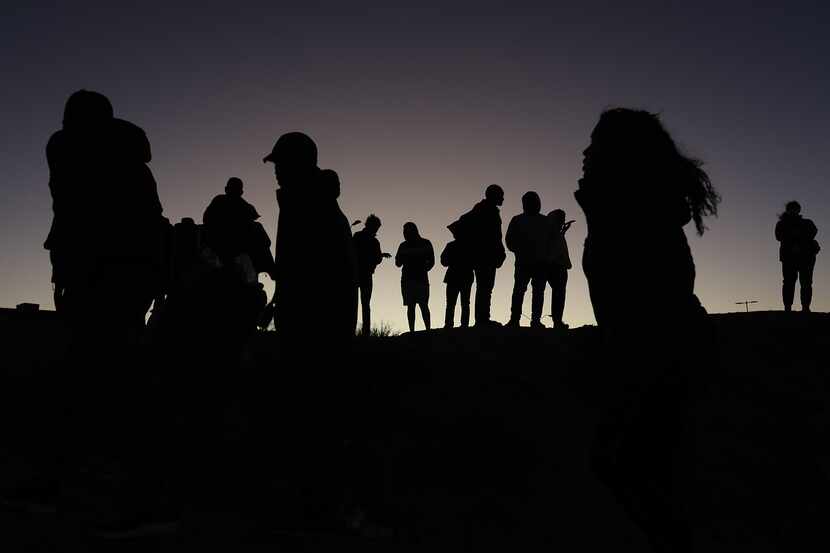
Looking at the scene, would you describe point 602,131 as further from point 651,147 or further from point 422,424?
point 422,424

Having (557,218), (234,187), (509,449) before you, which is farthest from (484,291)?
(509,449)

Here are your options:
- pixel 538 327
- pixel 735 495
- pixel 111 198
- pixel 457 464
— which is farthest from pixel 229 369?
pixel 538 327

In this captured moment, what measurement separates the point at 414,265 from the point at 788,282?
509 centimetres

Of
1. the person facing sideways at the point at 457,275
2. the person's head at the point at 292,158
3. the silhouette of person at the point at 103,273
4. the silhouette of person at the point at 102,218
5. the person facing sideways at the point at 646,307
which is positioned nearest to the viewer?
the person facing sideways at the point at 646,307

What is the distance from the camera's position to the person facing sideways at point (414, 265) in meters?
9.55

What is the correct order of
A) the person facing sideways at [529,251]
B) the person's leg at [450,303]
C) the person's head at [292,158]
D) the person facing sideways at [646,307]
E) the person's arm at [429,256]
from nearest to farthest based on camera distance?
the person facing sideways at [646,307]
the person's head at [292,158]
the person facing sideways at [529,251]
the person's leg at [450,303]
the person's arm at [429,256]

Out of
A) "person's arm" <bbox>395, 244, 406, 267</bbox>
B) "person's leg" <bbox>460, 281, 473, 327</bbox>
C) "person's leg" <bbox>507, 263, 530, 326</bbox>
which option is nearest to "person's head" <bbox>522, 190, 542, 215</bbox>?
"person's leg" <bbox>507, 263, 530, 326</bbox>

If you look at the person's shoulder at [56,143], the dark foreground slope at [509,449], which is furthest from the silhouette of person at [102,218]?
the dark foreground slope at [509,449]

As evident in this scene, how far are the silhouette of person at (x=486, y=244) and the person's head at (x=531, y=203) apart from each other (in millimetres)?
327

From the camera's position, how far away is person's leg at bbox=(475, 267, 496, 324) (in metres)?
8.35

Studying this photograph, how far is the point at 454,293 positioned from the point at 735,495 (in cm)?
495

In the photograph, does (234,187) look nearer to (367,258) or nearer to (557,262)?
(367,258)

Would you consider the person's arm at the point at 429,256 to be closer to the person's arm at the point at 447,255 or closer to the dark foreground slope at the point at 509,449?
the person's arm at the point at 447,255

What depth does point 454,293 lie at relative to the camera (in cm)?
916
